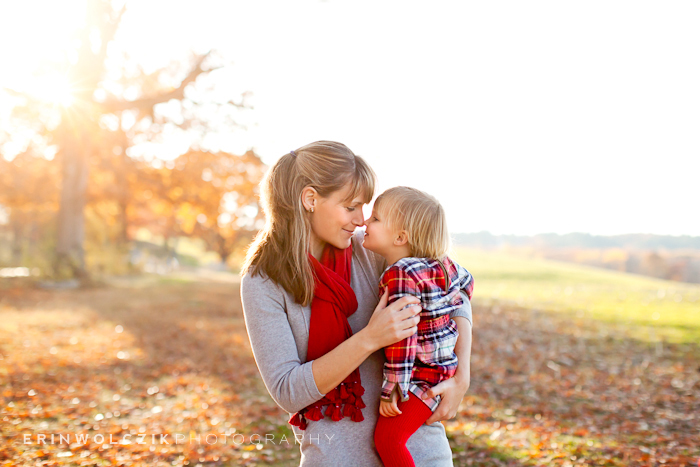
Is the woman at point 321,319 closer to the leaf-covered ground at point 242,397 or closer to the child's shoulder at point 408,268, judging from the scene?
the child's shoulder at point 408,268

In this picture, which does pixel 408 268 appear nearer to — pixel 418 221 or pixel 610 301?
pixel 418 221

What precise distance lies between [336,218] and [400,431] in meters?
0.85

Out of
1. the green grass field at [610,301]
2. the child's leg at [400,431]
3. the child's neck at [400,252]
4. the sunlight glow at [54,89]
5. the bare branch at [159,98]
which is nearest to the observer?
the child's leg at [400,431]

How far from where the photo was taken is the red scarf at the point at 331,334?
190 cm

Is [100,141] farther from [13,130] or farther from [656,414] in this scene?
[656,414]

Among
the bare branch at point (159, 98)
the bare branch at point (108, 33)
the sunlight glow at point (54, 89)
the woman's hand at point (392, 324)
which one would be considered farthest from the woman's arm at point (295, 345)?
the bare branch at point (108, 33)

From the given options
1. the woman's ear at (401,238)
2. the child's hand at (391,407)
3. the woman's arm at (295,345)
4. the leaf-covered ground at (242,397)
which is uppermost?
the woman's ear at (401,238)

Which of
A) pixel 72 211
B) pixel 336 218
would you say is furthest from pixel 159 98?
pixel 336 218

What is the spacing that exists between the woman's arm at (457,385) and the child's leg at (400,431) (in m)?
0.05

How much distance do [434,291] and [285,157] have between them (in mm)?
826

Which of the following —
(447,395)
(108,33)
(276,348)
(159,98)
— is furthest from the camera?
Result: (108,33)

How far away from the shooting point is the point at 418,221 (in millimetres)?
2148

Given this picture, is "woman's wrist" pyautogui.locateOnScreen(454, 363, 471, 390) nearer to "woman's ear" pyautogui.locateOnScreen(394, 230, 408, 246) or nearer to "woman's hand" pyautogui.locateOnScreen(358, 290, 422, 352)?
"woman's hand" pyautogui.locateOnScreen(358, 290, 422, 352)

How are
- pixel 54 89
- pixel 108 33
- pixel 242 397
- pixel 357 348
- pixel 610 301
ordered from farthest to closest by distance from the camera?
pixel 108 33 → pixel 610 301 → pixel 54 89 → pixel 242 397 → pixel 357 348
